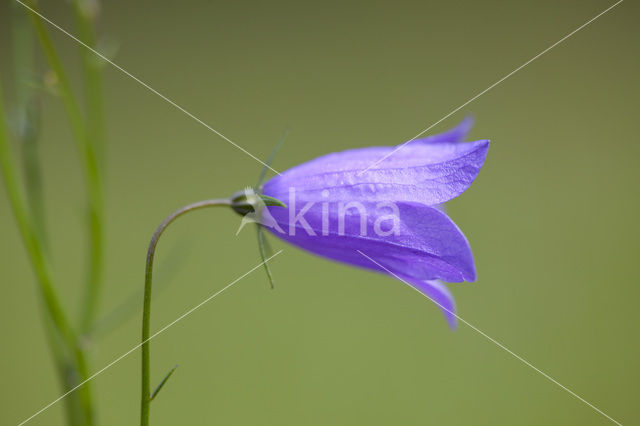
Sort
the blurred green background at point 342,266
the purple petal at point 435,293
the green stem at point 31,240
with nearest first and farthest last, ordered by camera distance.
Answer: the green stem at point 31,240 → the purple petal at point 435,293 → the blurred green background at point 342,266

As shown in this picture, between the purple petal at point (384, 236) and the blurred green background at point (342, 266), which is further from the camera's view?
the blurred green background at point (342, 266)

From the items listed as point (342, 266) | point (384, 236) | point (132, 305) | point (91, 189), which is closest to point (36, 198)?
point (91, 189)

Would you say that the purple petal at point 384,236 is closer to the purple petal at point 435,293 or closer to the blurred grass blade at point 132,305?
the purple petal at point 435,293

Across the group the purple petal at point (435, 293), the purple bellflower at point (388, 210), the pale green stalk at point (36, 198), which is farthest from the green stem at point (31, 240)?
the purple petal at point (435, 293)

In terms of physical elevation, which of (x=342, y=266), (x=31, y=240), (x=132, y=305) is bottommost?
(x=342, y=266)

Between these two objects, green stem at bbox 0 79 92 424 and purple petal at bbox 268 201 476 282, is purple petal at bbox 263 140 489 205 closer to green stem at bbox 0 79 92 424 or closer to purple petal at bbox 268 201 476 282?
purple petal at bbox 268 201 476 282

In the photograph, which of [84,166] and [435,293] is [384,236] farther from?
[84,166]

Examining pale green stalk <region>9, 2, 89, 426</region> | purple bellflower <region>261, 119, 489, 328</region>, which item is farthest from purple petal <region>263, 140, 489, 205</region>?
pale green stalk <region>9, 2, 89, 426</region>
